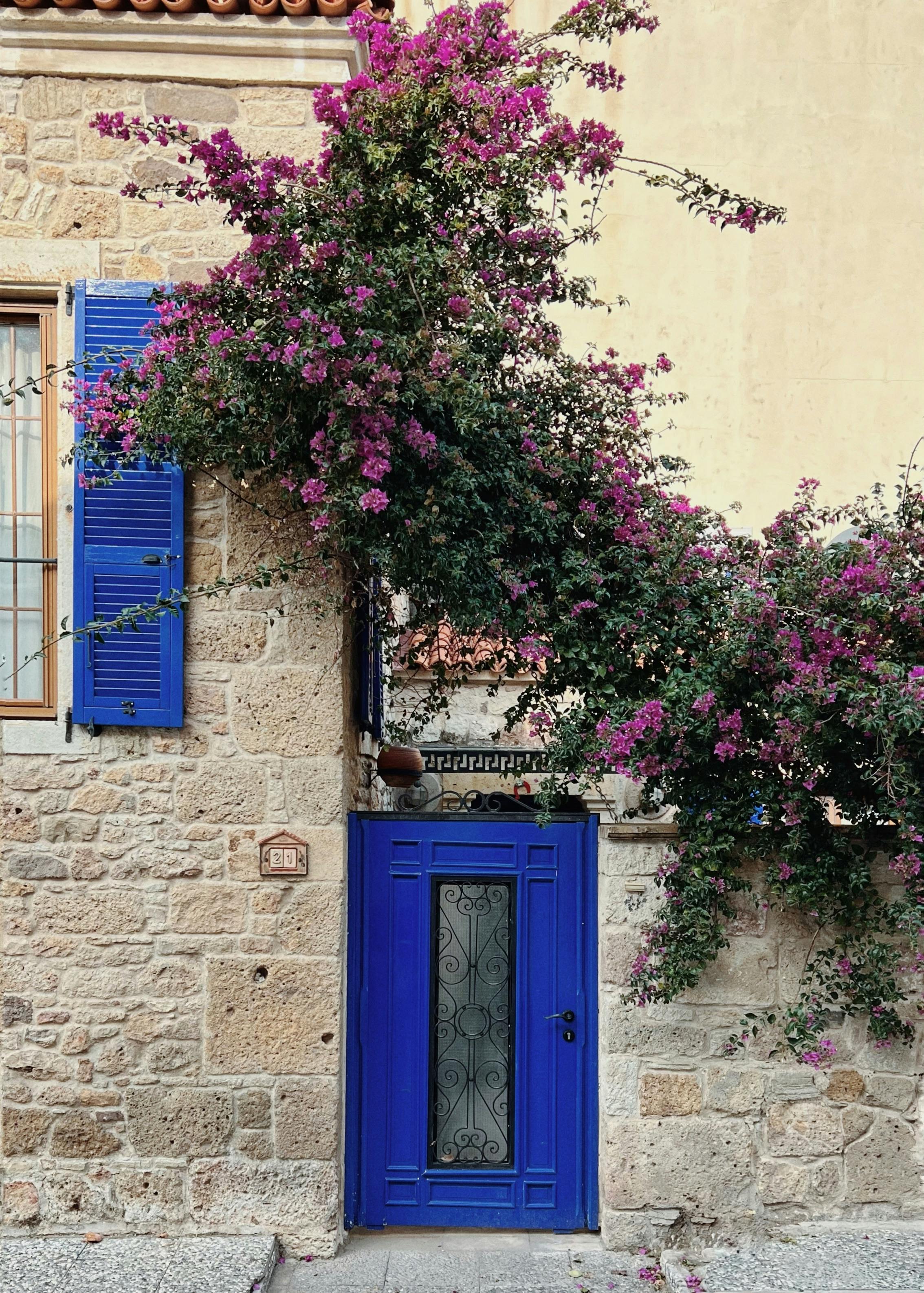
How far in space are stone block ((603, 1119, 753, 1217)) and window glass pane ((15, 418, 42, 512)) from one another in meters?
3.61

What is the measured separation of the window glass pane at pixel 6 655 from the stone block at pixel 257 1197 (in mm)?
2084

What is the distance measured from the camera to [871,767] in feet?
14.5

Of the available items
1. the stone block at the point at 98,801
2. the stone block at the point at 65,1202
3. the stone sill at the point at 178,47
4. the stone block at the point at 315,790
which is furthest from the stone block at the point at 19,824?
the stone sill at the point at 178,47

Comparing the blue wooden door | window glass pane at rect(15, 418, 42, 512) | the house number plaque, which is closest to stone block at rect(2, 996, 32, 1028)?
the house number plaque

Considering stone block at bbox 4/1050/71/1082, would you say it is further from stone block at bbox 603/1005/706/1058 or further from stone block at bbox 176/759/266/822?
stone block at bbox 603/1005/706/1058

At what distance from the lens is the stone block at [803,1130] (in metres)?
4.73

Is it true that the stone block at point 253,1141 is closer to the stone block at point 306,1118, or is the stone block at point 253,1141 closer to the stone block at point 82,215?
the stone block at point 306,1118

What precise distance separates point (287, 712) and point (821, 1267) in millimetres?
2970

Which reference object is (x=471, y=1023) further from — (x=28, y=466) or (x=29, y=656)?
(x=28, y=466)

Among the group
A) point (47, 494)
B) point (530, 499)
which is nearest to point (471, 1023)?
point (530, 499)

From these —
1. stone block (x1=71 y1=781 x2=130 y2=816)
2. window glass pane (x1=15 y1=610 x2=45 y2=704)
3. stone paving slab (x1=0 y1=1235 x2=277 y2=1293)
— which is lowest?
stone paving slab (x1=0 y1=1235 x2=277 y2=1293)

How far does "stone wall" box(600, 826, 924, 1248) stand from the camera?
4719mm

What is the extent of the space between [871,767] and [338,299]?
2.65m

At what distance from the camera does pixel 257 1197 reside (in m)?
4.69
